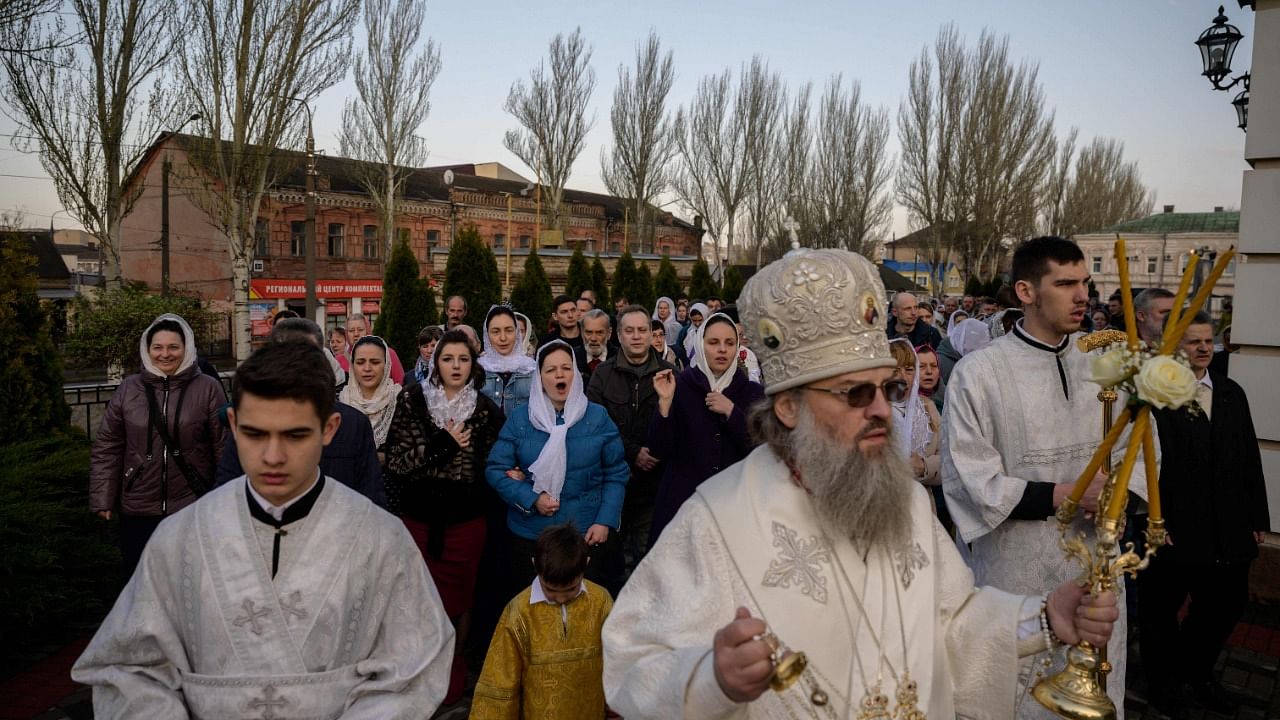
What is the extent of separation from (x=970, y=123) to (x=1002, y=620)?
38500 millimetres

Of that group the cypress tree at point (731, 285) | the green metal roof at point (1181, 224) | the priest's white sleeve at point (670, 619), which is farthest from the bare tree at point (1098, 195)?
the priest's white sleeve at point (670, 619)

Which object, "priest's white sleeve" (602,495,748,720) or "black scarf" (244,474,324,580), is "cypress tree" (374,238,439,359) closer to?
"black scarf" (244,474,324,580)

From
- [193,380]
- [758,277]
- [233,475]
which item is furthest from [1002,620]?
[193,380]

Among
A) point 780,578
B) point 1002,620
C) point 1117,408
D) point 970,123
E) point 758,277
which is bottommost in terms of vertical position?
point 1002,620

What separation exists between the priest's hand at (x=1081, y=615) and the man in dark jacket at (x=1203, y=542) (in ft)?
9.66

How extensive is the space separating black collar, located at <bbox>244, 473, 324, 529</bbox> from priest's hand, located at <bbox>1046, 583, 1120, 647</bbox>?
1.97m

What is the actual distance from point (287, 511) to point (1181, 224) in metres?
68.7

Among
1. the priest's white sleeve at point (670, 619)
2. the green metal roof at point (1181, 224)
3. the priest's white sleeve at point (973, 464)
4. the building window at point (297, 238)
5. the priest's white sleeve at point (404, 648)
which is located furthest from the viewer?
the green metal roof at point (1181, 224)

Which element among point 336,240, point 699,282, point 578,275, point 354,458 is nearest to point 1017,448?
point 354,458

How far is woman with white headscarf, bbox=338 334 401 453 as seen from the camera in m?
6.03

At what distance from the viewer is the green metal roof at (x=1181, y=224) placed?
189 feet

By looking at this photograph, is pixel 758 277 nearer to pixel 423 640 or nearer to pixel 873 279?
pixel 873 279

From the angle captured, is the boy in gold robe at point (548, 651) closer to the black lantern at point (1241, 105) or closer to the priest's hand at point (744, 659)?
the priest's hand at point (744, 659)

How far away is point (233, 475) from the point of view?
4320 mm
